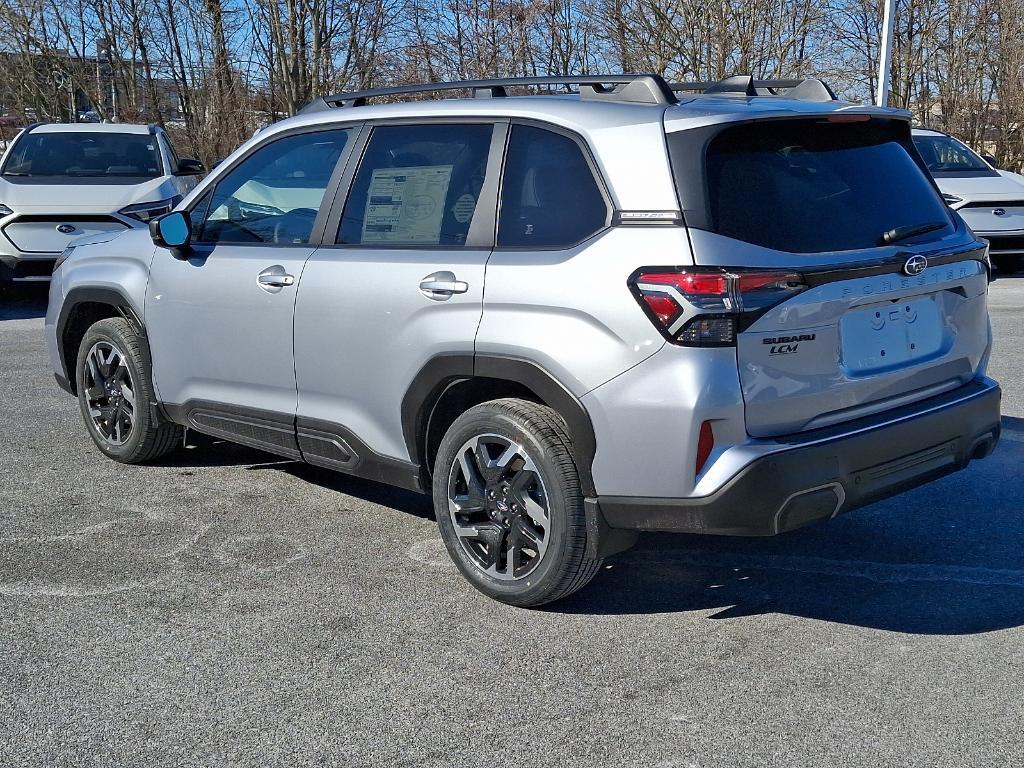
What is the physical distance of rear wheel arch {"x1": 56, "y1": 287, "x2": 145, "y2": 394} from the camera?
582 cm

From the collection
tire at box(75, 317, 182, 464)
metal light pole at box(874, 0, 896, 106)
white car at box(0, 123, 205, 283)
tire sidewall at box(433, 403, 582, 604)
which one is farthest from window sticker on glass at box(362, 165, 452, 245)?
metal light pole at box(874, 0, 896, 106)

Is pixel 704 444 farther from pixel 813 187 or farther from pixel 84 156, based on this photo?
pixel 84 156

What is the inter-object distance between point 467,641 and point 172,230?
2393 millimetres

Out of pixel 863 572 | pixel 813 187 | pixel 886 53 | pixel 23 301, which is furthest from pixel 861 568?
pixel 886 53

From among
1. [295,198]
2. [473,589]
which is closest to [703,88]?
[295,198]

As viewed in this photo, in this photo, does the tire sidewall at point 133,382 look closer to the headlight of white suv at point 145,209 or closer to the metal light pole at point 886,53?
the headlight of white suv at point 145,209

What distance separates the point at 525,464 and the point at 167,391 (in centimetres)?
225

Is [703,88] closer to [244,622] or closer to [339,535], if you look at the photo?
[339,535]

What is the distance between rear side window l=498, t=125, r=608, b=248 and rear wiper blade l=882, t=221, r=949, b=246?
0.98 meters

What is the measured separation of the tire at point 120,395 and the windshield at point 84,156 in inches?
291

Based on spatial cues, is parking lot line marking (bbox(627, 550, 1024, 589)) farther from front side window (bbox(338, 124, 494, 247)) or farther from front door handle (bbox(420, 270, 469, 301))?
front side window (bbox(338, 124, 494, 247))

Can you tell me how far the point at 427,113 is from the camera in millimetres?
4578

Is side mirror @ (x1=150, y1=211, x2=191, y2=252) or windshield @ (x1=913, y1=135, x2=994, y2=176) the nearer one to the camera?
side mirror @ (x1=150, y1=211, x2=191, y2=252)

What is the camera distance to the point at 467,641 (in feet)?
12.9
